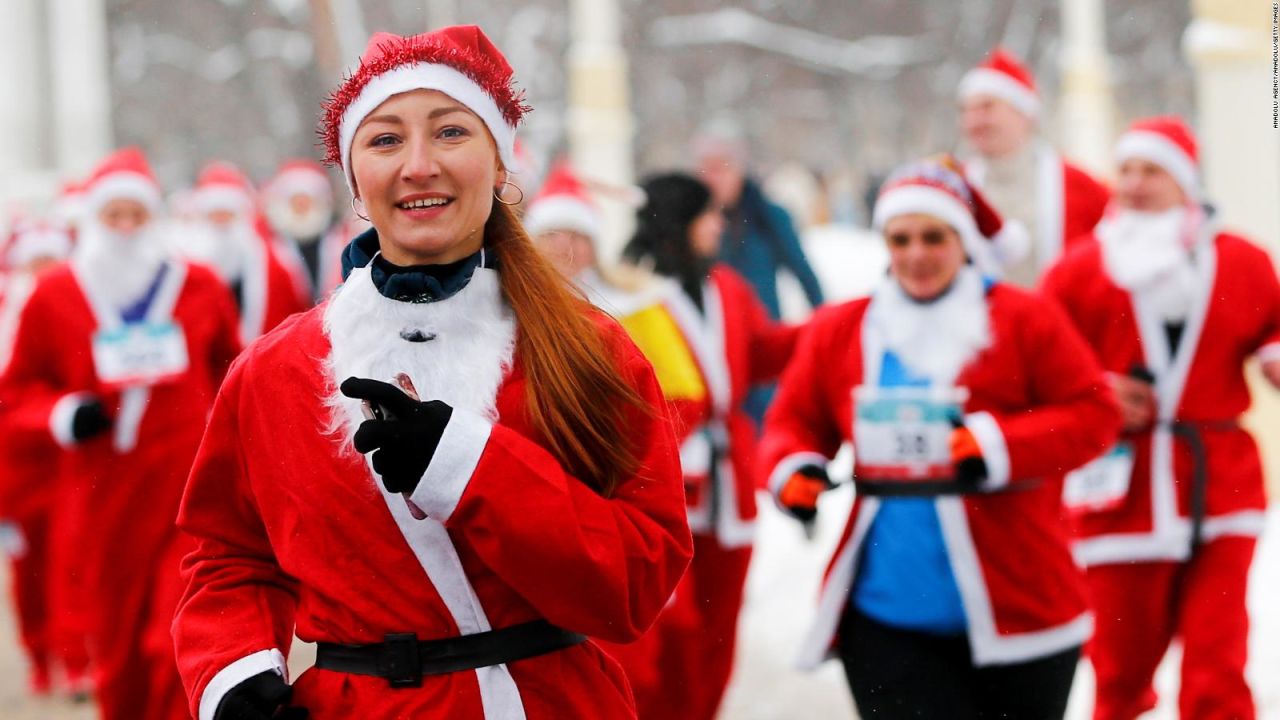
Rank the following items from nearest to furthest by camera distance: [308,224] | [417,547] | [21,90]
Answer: [417,547] → [308,224] → [21,90]

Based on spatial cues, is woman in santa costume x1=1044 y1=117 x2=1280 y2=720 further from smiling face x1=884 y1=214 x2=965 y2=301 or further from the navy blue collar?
the navy blue collar

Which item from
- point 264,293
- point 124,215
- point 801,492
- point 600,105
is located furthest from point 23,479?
point 600,105

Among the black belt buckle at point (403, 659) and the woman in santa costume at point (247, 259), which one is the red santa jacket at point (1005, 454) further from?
the black belt buckle at point (403, 659)

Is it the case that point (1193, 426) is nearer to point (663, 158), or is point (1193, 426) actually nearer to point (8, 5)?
point (8, 5)

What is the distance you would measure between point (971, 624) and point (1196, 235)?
83.4 inches

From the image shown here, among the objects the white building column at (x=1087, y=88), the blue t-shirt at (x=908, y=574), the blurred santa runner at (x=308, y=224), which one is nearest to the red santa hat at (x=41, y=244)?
the blurred santa runner at (x=308, y=224)

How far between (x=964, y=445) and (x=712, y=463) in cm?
215

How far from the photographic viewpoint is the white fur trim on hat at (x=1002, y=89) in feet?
26.1

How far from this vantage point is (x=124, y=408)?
21.9ft

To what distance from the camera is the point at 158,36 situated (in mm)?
37594

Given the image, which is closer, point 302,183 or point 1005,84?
point 1005,84

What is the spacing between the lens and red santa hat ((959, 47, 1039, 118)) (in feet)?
26.2

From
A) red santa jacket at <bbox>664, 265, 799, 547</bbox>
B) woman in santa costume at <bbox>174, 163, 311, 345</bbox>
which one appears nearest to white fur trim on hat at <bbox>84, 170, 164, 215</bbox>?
Result: woman in santa costume at <bbox>174, 163, 311, 345</bbox>

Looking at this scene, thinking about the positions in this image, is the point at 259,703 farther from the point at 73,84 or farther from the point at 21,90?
the point at 73,84
